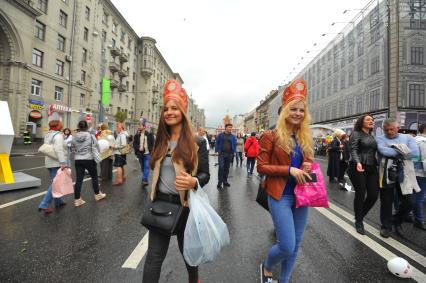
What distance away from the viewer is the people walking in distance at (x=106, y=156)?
311 inches

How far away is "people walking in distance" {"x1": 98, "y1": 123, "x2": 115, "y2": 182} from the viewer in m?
7.89

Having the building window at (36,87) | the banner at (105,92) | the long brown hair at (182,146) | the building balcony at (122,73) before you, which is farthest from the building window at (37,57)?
the long brown hair at (182,146)

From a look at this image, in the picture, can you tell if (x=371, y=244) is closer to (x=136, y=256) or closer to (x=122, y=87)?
(x=136, y=256)

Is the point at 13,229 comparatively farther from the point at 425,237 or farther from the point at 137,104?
the point at 137,104

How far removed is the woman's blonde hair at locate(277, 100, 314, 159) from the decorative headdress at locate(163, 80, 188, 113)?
0.93 m

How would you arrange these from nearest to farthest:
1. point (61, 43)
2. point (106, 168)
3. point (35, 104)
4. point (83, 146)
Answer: point (83, 146) < point (106, 168) < point (35, 104) < point (61, 43)

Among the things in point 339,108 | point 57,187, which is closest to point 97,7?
point 339,108

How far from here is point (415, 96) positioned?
24641 mm

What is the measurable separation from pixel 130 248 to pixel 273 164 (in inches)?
87.0

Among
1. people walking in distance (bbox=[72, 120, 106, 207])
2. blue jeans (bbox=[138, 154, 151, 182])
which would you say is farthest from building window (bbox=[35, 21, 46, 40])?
people walking in distance (bbox=[72, 120, 106, 207])

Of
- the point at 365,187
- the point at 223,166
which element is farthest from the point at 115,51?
the point at 365,187

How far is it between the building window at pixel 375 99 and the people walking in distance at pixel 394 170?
25.8 m

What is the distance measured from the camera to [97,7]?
1390 inches

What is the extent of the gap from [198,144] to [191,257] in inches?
33.0
